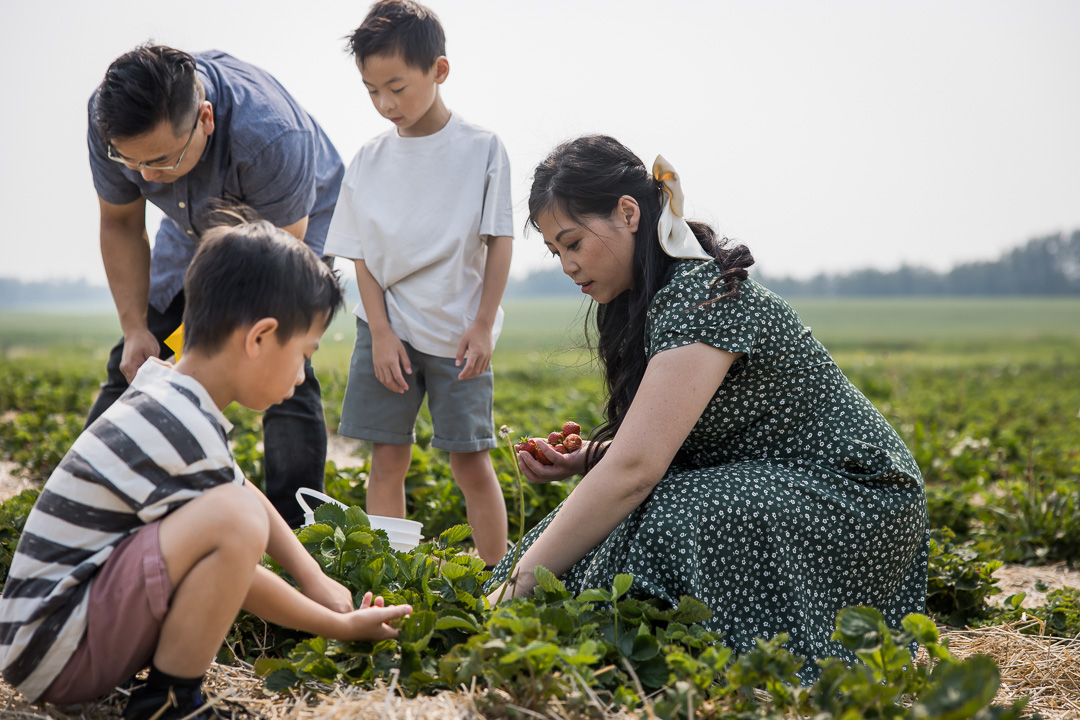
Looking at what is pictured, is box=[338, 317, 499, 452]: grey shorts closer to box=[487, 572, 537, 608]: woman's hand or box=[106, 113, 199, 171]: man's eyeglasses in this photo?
box=[106, 113, 199, 171]: man's eyeglasses

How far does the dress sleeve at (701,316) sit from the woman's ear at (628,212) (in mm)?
200

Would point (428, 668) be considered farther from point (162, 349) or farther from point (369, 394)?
point (162, 349)

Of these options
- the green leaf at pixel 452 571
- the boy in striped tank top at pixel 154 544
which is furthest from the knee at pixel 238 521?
the green leaf at pixel 452 571

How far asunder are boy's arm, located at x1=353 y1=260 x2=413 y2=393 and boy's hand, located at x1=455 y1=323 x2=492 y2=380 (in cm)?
21

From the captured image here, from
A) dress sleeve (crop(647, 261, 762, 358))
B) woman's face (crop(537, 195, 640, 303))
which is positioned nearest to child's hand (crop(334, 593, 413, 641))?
dress sleeve (crop(647, 261, 762, 358))

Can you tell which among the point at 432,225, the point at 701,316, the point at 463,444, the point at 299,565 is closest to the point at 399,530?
the point at 463,444

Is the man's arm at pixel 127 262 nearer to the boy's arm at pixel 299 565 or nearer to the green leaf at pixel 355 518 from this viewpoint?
the green leaf at pixel 355 518

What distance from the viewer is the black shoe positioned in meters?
1.47

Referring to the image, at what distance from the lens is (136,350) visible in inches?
107

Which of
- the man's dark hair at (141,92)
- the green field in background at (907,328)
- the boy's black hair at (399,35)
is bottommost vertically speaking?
the green field in background at (907,328)

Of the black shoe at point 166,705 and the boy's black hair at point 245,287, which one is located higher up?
the boy's black hair at point 245,287

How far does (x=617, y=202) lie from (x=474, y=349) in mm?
834

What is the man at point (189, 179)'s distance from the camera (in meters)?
2.31

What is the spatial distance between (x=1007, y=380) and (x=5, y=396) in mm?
12975
